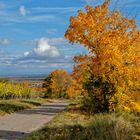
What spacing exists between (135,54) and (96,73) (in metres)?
3.21

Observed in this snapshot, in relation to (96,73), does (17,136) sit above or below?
below

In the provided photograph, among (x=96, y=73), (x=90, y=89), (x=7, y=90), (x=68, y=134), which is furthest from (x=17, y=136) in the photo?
(x=7, y=90)

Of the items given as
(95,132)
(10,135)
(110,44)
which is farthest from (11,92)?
(95,132)

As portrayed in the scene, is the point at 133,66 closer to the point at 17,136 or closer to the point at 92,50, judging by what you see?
the point at 92,50

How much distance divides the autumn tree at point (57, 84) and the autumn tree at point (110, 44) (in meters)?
83.6

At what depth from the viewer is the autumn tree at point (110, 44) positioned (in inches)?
1196

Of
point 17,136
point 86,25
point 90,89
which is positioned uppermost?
point 86,25

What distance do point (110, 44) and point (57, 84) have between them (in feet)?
283

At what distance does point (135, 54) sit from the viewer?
30828 mm

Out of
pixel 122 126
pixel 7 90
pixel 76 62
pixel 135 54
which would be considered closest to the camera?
pixel 122 126

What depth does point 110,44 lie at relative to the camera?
30219 millimetres

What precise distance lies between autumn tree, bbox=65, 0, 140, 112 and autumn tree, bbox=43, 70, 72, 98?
Answer: 83631 millimetres

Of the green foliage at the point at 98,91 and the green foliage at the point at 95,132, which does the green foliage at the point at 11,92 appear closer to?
the green foliage at the point at 98,91

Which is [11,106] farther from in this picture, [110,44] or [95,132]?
[95,132]
